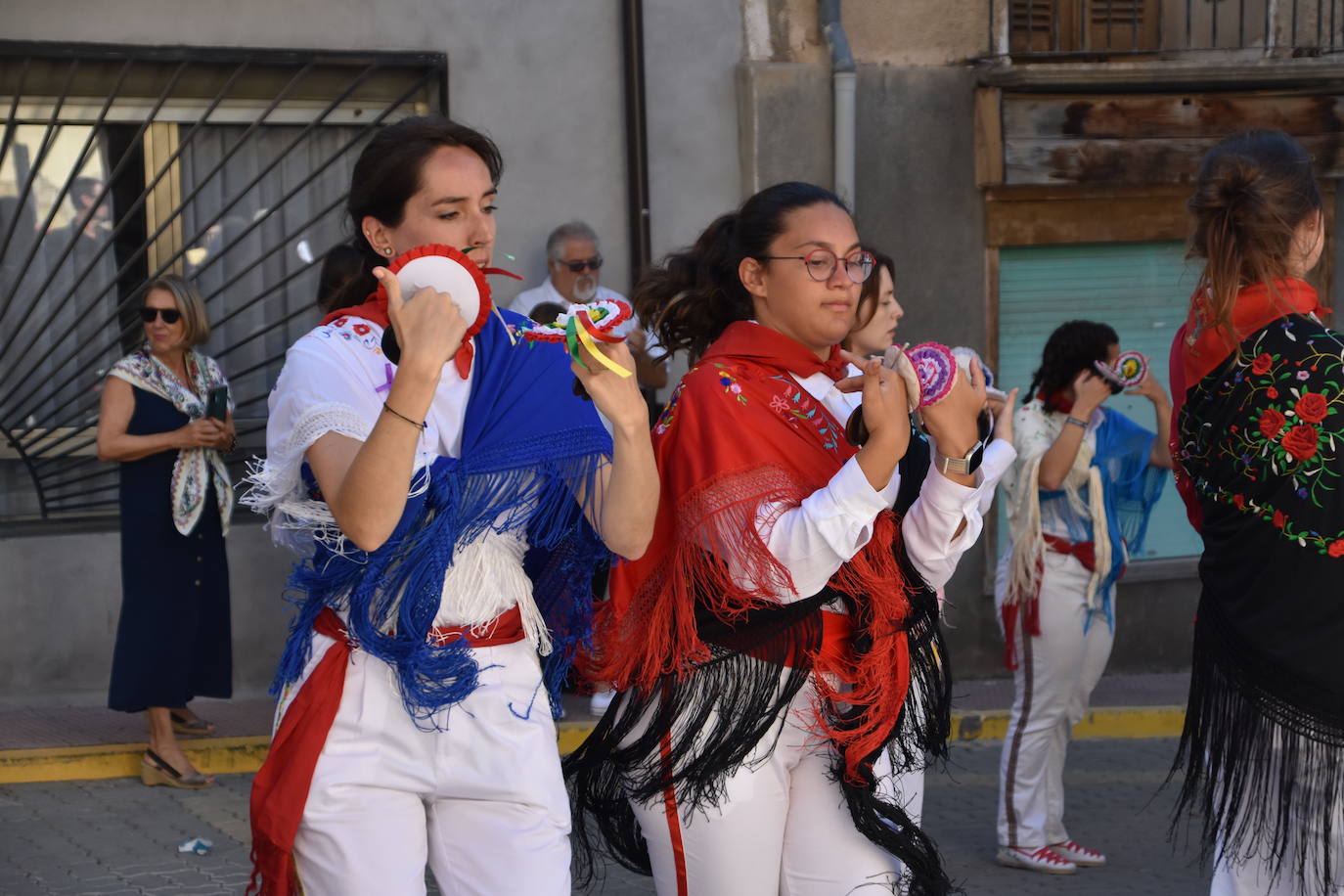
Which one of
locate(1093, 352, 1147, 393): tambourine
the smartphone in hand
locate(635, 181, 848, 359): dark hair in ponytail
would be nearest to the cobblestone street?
locate(1093, 352, 1147, 393): tambourine

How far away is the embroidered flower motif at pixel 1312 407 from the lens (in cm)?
326

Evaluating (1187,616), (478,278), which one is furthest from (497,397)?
(1187,616)

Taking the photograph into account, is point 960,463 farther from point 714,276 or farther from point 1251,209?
point 1251,209

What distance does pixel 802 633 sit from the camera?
3.19 meters

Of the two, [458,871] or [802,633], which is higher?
[802,633]

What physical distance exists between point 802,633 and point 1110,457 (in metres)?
3.24

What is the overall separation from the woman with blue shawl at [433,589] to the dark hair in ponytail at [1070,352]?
346 centimetres

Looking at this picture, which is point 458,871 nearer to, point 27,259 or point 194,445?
point 194,445

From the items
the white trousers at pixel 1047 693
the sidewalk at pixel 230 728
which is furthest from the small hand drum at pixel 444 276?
the sidewalk at pixel 230 728

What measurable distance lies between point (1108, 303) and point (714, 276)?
22.1 ft

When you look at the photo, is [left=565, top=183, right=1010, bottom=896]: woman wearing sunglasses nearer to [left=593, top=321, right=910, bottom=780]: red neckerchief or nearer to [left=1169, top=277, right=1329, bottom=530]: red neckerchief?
[left=593, top=321, right=910, bottom=780]: red neckerchief

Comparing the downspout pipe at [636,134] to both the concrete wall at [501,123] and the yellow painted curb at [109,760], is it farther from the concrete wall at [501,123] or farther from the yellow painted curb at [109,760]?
the yellow painted curb at [109,760]

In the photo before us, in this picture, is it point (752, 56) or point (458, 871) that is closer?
point (458, 871)

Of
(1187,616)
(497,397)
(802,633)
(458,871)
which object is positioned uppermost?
(497,397)
